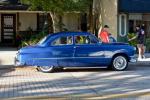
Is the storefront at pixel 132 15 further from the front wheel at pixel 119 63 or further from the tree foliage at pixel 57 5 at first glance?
the front wheel at pixel 119 63

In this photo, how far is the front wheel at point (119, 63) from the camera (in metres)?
18.5

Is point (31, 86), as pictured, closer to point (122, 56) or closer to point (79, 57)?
point (79, 57)

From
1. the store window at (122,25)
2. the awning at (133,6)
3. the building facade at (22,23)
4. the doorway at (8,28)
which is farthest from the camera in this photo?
the doorway at (8,28)

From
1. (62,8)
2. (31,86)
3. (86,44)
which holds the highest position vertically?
(62,8)

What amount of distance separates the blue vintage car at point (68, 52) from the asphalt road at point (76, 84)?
375 mm

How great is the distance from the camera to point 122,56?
18.6 m

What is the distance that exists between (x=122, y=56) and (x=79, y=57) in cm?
177

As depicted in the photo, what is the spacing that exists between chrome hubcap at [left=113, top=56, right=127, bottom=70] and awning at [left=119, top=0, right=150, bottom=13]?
8.55 metres

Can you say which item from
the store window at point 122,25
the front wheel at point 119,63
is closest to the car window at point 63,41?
the front wheel at point 119,63

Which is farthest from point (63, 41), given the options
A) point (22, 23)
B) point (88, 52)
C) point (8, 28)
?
point (8, 28)

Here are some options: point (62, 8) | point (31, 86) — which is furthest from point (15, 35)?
point (31, 86)

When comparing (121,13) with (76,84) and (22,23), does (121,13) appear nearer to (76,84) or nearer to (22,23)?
(22,23)

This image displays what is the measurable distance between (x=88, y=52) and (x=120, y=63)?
4.77ft

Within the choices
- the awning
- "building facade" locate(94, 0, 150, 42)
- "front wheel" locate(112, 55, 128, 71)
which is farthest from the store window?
"front wheel" locate(112, 55, 128, 71)
